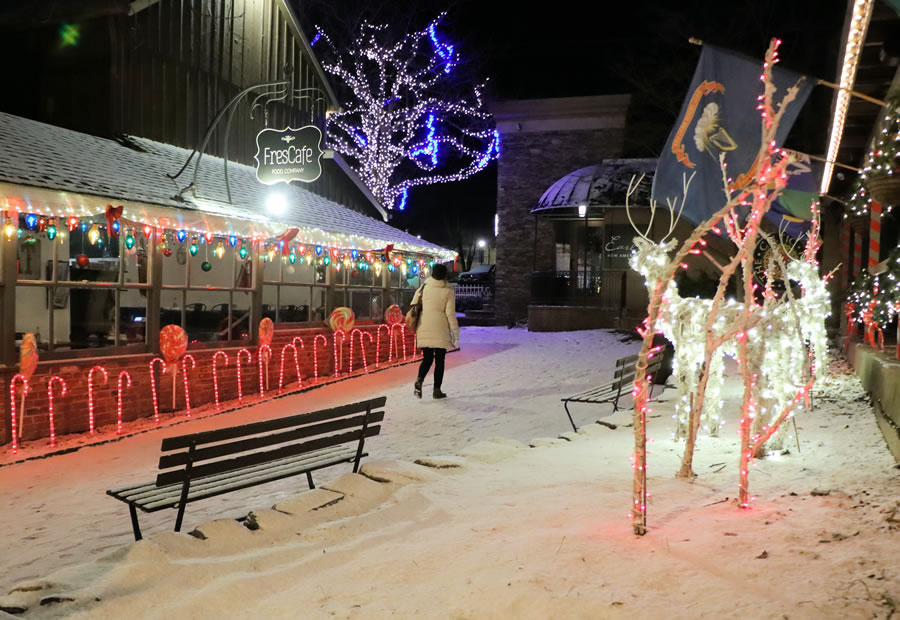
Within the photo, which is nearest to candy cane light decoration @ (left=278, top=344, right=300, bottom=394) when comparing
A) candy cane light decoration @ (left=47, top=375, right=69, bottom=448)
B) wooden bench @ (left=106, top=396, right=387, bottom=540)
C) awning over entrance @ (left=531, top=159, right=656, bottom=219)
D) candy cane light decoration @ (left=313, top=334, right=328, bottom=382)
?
candy cane light decoration @ (left=313, top=334, right=328, bottom=382)

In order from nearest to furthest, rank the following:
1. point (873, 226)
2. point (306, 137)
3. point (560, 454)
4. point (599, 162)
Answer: point (560, 454), point (873, 226), point (306, 137), point (599, 162)

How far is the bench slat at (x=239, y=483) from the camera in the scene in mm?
4801

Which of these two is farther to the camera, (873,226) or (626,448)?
(873,226)

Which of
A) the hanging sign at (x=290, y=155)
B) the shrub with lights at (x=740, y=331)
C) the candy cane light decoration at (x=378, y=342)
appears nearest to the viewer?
the shrub with lights at (x=740, y=331)

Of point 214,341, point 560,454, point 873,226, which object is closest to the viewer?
point 560,454

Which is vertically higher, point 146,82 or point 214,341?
point 146,82

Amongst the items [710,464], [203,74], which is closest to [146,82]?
[203,74]

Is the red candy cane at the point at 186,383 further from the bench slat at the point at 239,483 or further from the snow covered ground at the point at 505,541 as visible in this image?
the bench slat at the point at 239,483

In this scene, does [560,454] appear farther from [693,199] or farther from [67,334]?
[67,334]

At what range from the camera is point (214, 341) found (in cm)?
1102

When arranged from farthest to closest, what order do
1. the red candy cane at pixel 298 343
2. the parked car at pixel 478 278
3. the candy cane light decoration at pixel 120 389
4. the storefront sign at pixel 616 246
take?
1. the parked car at pixel 478 278
2. the storefront sign at pixel 616 246
3. the red candy cane at pixel 298 343
4. the candy cane light decoration at pixel 120 389

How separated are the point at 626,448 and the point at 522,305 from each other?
1960 cm

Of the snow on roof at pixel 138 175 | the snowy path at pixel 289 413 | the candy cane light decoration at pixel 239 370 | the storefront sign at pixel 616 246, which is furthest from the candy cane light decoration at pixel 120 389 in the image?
the storefront sign at pixel 616 246

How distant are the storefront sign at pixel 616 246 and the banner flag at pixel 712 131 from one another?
1498 cm
